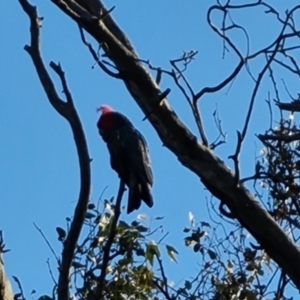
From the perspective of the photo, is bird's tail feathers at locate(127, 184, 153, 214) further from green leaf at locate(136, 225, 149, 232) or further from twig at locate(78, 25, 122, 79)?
twig at locate(78, 25, 122, 79)

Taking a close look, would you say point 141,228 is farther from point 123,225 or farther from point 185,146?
point 185,146

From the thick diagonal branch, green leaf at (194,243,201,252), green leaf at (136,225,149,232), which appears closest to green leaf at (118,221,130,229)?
A: green leaf at (136,225,149,232)

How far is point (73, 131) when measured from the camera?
9.32ft

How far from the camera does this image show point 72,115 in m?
2.87

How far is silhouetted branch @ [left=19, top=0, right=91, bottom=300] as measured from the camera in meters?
2.71

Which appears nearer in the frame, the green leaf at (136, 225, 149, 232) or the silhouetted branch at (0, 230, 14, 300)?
the silhouetted branch at (0, 230, 14, 300)

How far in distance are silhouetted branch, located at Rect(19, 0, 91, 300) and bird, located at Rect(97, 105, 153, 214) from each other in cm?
A: 122

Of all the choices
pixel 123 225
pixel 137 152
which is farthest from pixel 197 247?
pixel 123 225

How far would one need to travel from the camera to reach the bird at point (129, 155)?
4.55 meters

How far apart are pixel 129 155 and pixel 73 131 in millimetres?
2194

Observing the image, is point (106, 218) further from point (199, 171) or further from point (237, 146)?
point (237, 146)

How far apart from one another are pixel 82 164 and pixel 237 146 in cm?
54

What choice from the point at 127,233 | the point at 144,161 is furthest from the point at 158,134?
the point at 144,161

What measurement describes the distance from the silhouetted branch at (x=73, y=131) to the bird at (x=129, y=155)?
1.22 meters
